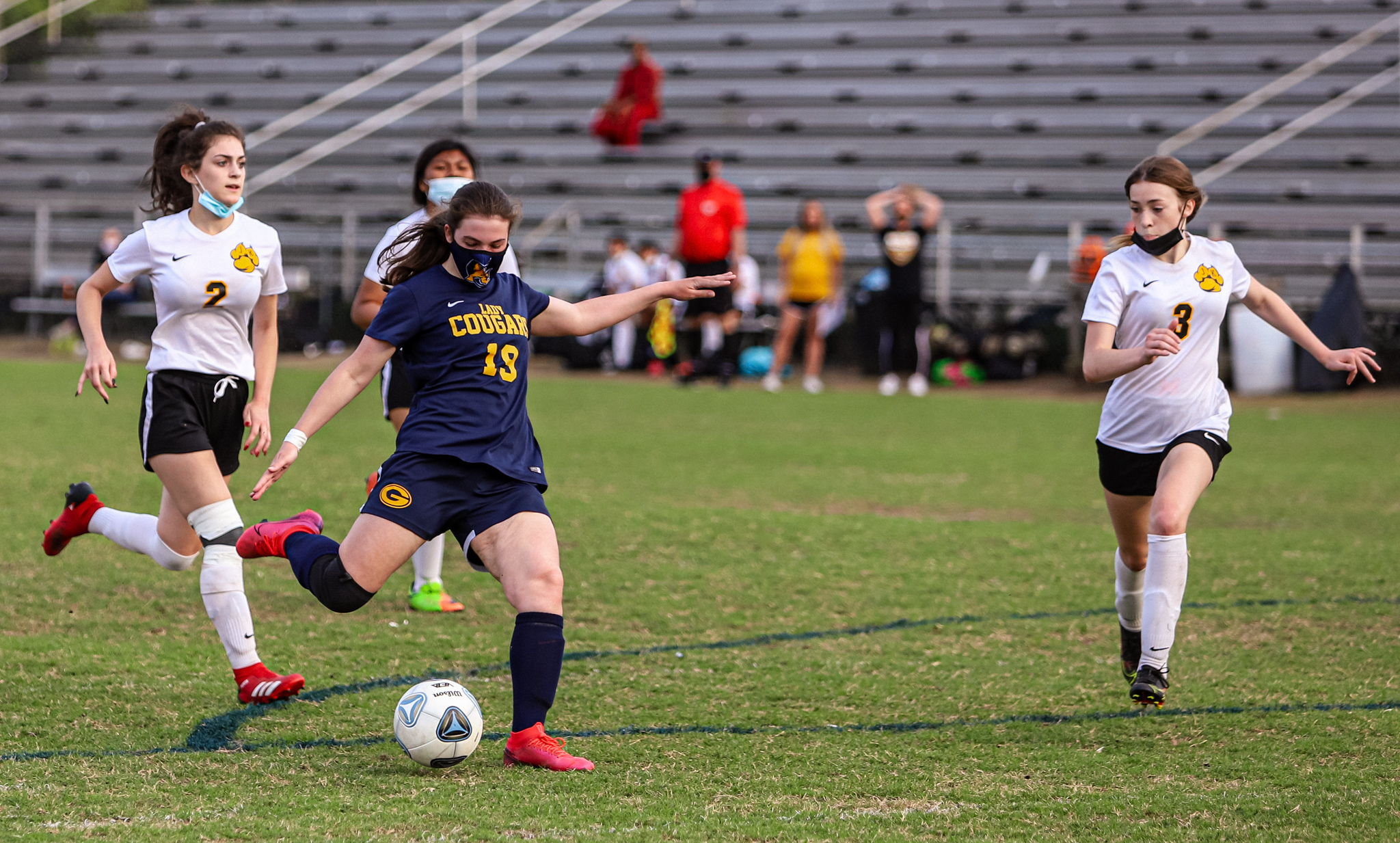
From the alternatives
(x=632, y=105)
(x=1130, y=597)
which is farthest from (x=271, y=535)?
(x=632, y=105)

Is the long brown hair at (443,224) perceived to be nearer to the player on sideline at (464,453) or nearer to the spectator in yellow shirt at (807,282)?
the player on sideline at (464,453)

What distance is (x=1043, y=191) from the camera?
21.6 m

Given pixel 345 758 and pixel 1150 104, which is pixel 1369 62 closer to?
pixel 1150 104

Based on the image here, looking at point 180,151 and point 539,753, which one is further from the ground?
point 180,151

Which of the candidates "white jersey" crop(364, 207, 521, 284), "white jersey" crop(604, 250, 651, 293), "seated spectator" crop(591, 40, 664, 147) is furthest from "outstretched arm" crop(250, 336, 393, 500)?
"seated spectator" crop(591, 40, 664, 147)

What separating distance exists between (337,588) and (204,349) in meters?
1.28

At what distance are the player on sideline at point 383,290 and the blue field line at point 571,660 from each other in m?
0.81

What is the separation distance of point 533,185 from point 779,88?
4.42 metres

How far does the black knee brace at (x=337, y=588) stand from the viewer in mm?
4391

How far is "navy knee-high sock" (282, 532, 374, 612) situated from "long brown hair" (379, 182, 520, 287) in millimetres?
870

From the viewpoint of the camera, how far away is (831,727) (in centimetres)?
485

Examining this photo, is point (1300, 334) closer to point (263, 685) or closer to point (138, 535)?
point (263, 685)

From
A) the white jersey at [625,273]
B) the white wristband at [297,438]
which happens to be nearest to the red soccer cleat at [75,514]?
the white wristband at [297,438]

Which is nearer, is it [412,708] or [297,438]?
[412,708]
